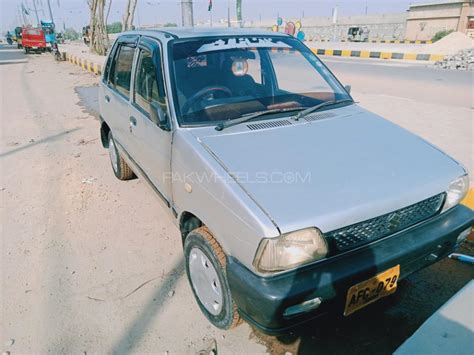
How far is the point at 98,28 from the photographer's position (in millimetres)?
20750

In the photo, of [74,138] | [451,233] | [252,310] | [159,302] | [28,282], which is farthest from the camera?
[74,138]

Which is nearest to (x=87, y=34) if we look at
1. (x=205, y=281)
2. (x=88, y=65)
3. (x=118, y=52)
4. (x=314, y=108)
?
(x=88, y=65)

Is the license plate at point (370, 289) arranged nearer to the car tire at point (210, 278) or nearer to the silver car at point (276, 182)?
the silver car at point (276, 182)

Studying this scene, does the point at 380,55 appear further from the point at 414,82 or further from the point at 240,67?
the point at 240,67

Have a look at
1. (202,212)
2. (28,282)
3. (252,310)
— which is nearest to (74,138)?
(28,282)

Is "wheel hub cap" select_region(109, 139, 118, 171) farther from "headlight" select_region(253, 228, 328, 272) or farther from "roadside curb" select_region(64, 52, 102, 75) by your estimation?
"roadside curb" select_region(64, 52, 102, 75)

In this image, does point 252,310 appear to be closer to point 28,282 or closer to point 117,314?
point 117,314

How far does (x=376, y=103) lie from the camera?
23.5 feet

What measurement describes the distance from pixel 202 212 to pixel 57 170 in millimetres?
→ 3434

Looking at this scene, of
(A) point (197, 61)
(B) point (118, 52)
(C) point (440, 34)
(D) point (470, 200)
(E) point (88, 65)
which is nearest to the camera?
(A) point (197, 61)

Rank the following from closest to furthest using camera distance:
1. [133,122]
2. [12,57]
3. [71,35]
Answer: [133,122], [12,57], [71,35]

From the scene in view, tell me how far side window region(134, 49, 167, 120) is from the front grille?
1447mm

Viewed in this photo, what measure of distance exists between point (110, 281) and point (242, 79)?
6.14 feet

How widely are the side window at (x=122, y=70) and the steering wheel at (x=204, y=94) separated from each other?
1010 mm
